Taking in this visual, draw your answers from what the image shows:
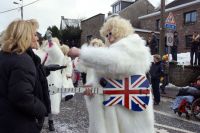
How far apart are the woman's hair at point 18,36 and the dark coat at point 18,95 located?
0.19 ft

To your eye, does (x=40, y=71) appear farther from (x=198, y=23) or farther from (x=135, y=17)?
(x=135, y=17)

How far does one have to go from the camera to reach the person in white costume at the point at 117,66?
3918 millimetres

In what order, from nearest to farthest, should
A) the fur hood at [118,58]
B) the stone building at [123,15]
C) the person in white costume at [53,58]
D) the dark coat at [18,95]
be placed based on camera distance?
the dark coat at [18,95]
the fur hood at [118,58]
the person in white costume at [53,58]
the stone building at [123,15]

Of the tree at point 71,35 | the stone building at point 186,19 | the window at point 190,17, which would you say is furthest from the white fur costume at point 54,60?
the tree at point 71,35

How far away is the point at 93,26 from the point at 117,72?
37881mm

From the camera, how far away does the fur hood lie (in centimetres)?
389

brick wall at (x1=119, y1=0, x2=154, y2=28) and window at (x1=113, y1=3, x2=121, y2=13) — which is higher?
window at (x1=113, y1=3, x2=121, y2=13)

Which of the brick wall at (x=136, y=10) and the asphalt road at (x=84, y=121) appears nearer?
the asphalt road at (x=84, y=121)

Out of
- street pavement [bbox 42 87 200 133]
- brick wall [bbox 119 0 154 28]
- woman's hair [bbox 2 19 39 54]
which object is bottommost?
street pavement [bbox 42 87 200 133]

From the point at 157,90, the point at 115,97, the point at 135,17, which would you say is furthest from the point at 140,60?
the point at 135,17

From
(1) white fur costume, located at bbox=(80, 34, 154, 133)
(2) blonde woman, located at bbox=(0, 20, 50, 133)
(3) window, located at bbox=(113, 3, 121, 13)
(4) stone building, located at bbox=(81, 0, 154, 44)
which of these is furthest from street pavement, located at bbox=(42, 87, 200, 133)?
(3) window, located at bbox=(113, 3, 121, 13)

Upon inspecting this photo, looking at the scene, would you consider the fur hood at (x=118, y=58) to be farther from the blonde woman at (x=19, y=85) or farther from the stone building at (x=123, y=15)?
the stone building at (x=123, y=15)

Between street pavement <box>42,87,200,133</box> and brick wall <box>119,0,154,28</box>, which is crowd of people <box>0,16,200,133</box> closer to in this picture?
street pavement <box>42,87,200,133</box>

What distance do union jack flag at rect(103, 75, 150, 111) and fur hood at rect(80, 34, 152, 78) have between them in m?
0.08
